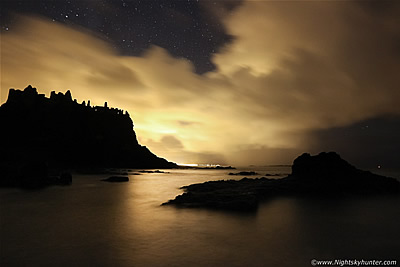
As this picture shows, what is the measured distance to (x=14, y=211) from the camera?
17.5 metres

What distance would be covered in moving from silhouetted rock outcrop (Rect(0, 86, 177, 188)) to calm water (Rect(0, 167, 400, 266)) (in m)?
78.9

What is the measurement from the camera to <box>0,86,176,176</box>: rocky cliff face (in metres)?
99.6

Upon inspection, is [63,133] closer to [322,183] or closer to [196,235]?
[322,183]

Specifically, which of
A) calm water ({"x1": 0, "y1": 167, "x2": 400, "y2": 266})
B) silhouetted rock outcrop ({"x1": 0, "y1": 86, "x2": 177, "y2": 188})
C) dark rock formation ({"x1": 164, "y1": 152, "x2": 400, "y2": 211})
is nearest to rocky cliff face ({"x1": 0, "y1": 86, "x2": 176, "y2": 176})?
silhouetted rock outcrop ({"x1": 0, "y1": 86, "x2": 177, "y2": 188})

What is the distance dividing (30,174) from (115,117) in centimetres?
11796

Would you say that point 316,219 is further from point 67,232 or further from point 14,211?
point 14,211

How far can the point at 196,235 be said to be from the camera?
11.8 m

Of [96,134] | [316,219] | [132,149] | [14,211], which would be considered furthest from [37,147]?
[316,219]

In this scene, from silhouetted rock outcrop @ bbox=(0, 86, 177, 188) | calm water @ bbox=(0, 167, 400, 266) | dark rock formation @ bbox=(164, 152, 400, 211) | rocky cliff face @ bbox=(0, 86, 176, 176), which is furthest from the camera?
rocky cliff face @ bbox=(0, 86, 176, 176)

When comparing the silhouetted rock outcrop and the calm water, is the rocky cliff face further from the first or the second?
the calm water

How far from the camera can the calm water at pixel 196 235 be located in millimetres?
8836

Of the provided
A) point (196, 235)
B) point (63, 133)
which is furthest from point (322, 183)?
point (63, 133)

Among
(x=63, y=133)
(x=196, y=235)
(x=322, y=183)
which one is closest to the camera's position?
(x=196, y=235)

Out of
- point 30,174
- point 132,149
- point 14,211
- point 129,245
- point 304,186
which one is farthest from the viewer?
point 132,149
